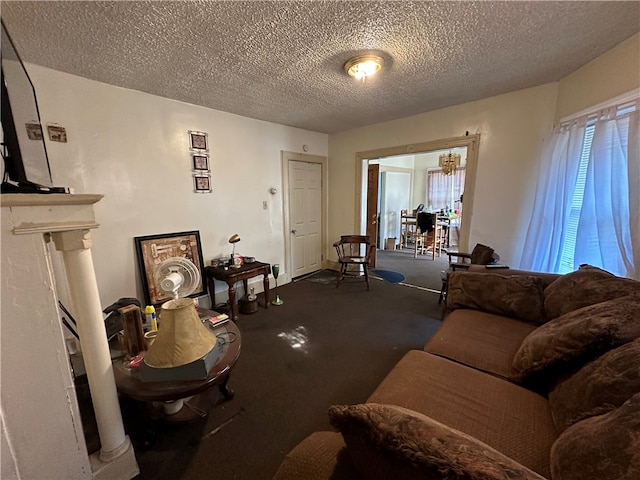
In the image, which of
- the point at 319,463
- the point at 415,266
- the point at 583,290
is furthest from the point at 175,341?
the point at 415,266

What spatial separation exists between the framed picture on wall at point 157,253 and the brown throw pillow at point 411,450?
2.49 metres

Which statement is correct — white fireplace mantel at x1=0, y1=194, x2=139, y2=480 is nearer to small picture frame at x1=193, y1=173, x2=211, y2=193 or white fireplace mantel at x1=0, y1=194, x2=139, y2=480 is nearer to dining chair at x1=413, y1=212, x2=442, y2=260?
small picture frame at x1=193, y1=173, x2=211, y2=193

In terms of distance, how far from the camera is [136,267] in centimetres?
270

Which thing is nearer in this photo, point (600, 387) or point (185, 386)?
point (600, 387)

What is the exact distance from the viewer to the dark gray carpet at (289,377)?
1.46 m

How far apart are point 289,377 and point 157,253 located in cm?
189

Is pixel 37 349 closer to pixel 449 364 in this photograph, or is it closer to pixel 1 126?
pixel 1 126

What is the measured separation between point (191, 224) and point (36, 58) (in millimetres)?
1729

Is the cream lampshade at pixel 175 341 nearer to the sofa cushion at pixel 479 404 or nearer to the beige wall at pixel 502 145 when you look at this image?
the sofa cushion at pixel 479 404

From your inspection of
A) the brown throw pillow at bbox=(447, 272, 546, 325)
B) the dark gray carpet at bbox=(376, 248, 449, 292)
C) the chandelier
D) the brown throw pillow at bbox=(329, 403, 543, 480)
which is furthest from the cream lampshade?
the chandelier

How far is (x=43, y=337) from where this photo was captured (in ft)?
3.32

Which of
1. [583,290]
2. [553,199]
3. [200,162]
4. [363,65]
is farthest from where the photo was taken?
[200,162]

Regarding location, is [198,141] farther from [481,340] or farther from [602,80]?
[602,80]

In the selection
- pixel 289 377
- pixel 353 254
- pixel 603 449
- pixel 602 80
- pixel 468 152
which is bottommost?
pixel 289 377
